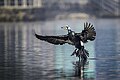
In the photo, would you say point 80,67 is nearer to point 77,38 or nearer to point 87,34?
point 77,38

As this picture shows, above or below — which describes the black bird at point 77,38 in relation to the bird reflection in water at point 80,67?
above

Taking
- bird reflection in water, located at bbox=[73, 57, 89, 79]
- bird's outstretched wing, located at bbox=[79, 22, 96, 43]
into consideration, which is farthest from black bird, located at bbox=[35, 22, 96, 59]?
bird reflection in water, located at bbox=[73, 57, 89, 79]

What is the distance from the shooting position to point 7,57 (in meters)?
28.3

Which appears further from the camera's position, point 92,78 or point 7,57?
point 7,57

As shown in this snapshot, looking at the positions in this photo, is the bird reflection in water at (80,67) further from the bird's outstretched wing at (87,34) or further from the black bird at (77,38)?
the bird's outstretched wing at (87,34)

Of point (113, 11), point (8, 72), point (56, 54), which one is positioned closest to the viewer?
point (8, 72)

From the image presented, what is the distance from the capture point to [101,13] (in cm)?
13362

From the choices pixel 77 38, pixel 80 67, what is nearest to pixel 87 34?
pixel 77 38

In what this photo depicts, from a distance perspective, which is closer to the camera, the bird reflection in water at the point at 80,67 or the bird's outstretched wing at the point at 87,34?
the bird reflection in water at the point at 80,67

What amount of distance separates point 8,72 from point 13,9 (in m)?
90.4

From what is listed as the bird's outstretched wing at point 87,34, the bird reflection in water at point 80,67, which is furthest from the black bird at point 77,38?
the bird reflection in water at point 80,67

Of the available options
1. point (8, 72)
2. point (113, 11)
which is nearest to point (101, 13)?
point (113, 11)

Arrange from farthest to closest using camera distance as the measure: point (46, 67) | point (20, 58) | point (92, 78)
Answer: point (20, 58) → point (46, 67) → point (92, 78)

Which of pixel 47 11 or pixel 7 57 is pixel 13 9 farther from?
pixel 7 57
